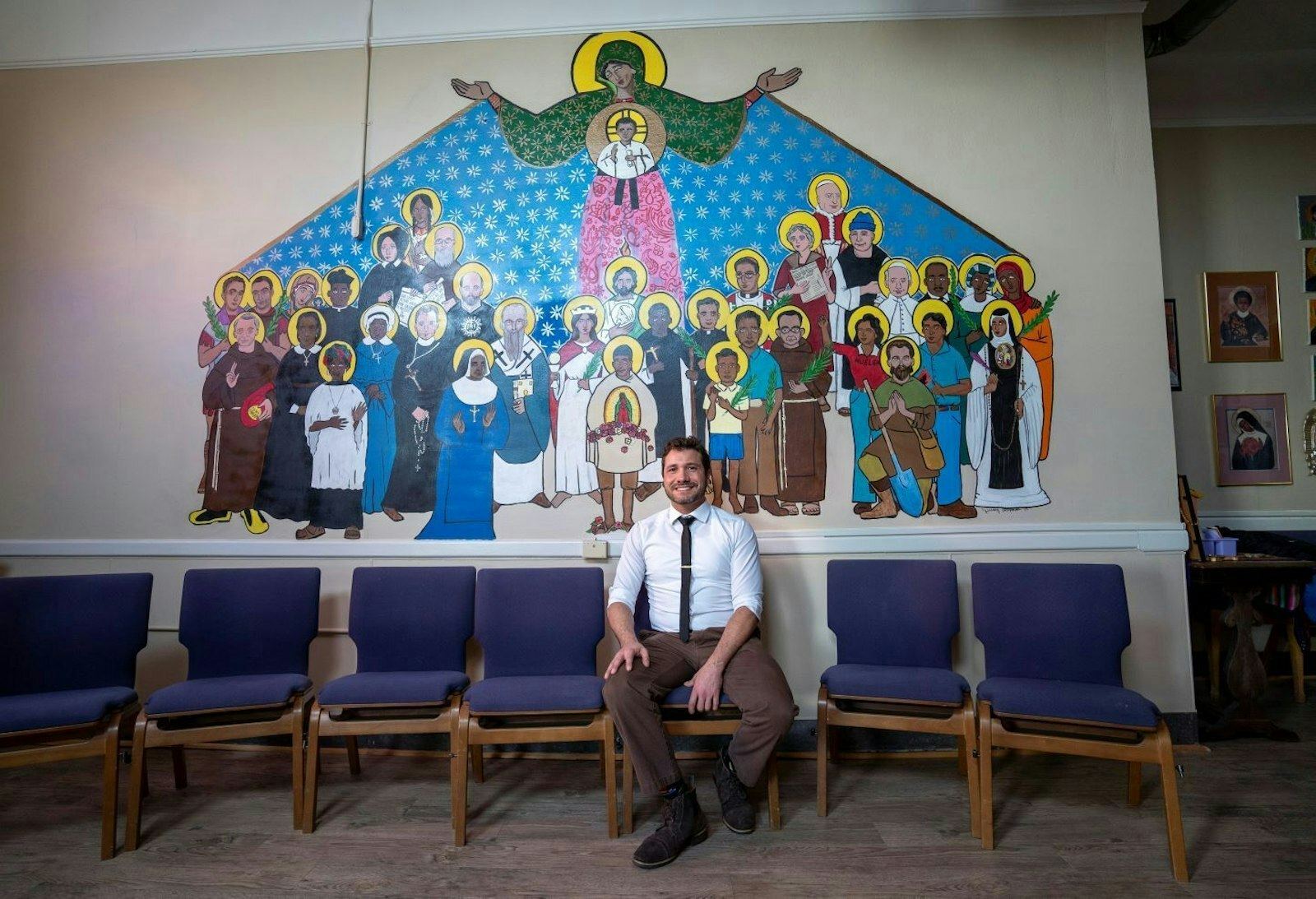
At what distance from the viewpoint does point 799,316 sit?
379cm

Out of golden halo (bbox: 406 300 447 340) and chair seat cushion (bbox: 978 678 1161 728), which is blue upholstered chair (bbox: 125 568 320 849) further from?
chair seat cushion (bbox: 978 678 1161 728)

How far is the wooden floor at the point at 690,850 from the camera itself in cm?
240

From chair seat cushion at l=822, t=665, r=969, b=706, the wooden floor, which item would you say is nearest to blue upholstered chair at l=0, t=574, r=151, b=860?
the wooden floor

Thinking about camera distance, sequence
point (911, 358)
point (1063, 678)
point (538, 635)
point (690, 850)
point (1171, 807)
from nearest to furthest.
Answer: point (1171, 807)
point (690, 850)
point (1063, 678)
point (538, 635)
point (911, 358)

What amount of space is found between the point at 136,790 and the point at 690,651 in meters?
2.20

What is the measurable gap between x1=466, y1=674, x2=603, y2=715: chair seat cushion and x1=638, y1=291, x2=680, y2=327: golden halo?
1.83 metres

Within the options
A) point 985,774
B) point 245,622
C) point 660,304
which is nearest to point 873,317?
point 660,304

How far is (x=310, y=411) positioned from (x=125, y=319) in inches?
48.6

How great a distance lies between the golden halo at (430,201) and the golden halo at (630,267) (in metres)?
0.98

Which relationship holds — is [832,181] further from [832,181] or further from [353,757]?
[353,757]

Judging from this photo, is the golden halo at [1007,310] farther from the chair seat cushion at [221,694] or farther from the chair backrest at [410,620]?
the chair seat cushion at [221,694]

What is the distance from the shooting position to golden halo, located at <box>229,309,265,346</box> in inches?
156

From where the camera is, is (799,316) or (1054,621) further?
(799,316)

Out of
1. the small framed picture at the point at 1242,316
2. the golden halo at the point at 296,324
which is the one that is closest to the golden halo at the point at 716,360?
the golden halo at the point at 296,324
